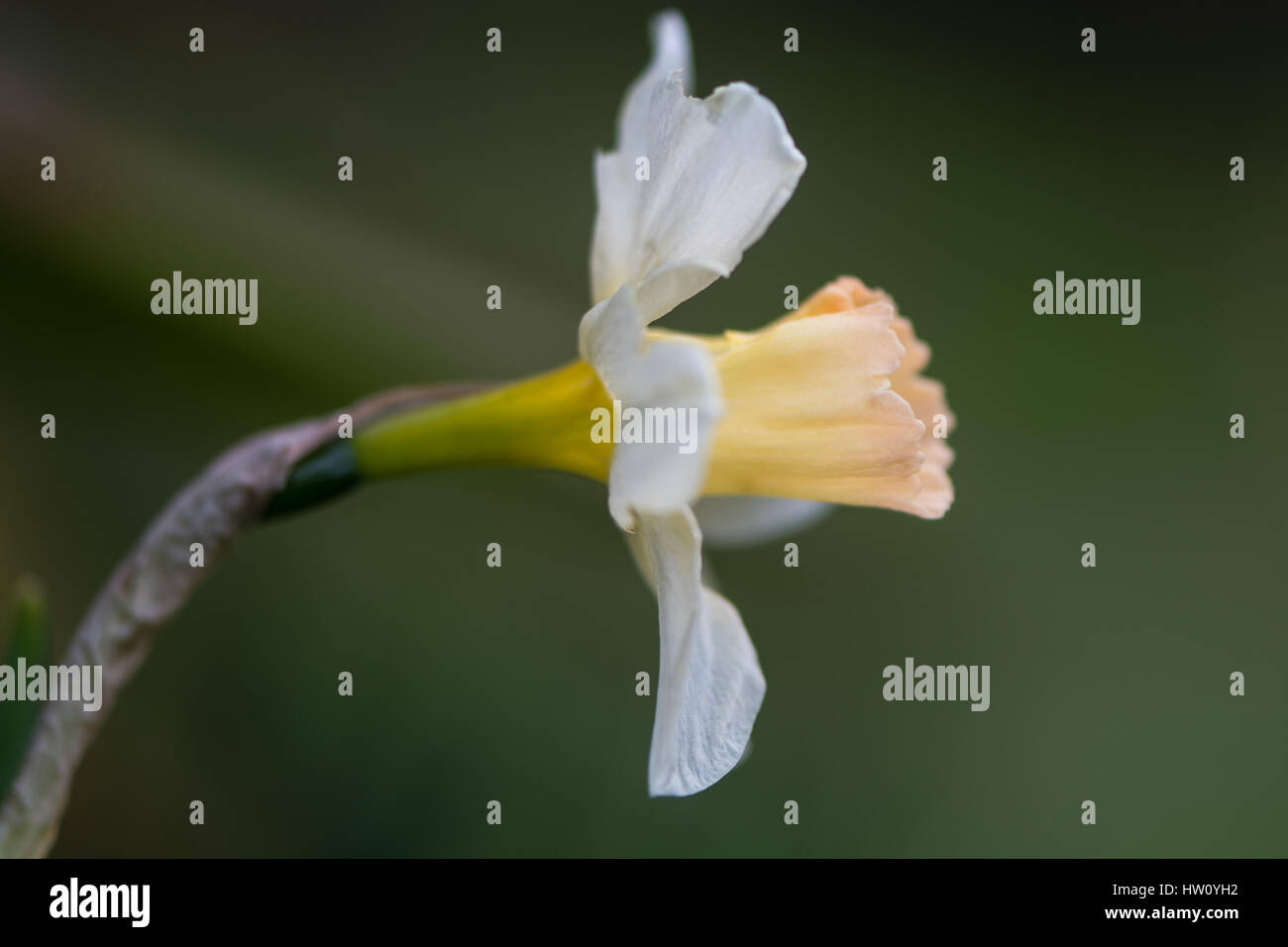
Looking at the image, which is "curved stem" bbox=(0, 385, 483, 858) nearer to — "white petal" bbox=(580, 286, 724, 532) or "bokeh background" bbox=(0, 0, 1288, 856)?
"white petal" bbox=(580, 286, 724, 532)

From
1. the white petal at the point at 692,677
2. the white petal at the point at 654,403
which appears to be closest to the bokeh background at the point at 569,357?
the white petal at the point at 692,677

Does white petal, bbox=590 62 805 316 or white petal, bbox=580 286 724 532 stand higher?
white petal, bbox=590 62 805 316

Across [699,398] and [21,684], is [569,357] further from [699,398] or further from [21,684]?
[699,398]

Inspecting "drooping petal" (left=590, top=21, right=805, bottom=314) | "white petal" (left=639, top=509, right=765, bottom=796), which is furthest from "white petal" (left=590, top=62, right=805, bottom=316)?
"white petal" (left=639, top=509, right=765, bottom=796)

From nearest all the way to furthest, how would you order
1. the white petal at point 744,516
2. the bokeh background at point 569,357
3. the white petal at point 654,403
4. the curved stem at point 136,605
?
the white petal at point 654,403 < the curved stem at point 136,605 < the white petal at point 744,516 < the bokeh background at point 569,357

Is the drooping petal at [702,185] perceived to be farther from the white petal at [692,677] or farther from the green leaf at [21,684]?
the green leaf at [21,684]

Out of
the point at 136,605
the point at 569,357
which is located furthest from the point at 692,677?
the point at 569,357

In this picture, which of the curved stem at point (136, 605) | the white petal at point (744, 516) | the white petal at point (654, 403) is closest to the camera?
the white petal at point (654, 403)
